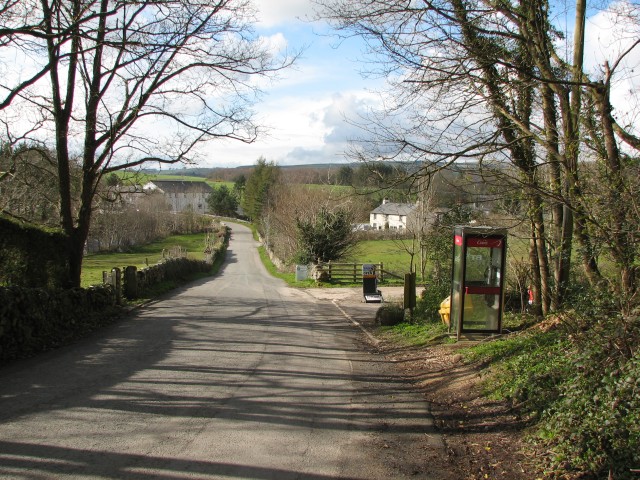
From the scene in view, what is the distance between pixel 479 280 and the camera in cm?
1111

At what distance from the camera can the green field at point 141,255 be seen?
1738 inches

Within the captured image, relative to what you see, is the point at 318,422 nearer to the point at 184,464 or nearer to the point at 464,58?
the point at 184,464

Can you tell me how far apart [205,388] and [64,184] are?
34.9 ft

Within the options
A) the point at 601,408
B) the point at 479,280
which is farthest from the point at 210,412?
the point at 479,280

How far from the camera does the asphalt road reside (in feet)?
17.2

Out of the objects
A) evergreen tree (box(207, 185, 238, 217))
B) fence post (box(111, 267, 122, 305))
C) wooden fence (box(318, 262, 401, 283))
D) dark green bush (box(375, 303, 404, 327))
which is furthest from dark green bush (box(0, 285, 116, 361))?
evergreen tree (box(207, 185, 238, 217))

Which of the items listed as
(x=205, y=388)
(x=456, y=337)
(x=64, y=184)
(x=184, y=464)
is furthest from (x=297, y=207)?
(x=184, y=464)

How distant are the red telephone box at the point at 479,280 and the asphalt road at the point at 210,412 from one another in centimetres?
209

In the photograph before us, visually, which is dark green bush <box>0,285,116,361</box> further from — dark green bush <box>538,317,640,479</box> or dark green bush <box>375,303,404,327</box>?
dark green bush <box>538,317,640,479</box>

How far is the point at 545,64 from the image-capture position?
29.5 feet

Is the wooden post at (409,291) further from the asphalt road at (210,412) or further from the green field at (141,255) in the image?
the green field at (141,255)

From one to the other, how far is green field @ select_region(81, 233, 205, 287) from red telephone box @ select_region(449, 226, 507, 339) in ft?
94.9

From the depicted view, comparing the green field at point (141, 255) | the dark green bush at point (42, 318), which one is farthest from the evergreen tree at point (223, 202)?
the dark green bush at point (42, 318)

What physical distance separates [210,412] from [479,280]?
6.38 metres
